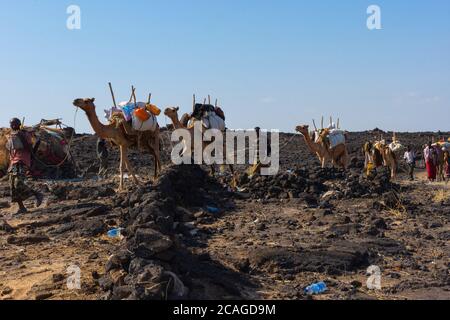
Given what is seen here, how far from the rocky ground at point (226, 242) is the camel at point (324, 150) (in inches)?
185

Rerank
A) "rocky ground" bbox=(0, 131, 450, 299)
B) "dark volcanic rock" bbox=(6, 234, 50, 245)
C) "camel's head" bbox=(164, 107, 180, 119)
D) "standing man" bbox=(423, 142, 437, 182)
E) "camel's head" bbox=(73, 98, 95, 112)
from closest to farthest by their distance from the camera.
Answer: "rocky ground" bbox=(0, 131, 450, 299)
"dark volcanic rock" bbox=(6, 234, 50, 245)
"camel's head" bbox=(73, 98, 95, 112)
"camel's head" bbox=(164, 107, 180, 119)
"standing man" bbox=(423, 142, 437, 182)

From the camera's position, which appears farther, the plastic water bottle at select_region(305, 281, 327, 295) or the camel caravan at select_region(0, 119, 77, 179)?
the camel caravan at select_region(0, 119, 77, 179)

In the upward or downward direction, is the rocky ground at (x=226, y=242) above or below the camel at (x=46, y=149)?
below

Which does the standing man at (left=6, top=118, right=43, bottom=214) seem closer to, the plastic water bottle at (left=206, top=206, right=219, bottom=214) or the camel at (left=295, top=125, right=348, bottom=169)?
the plastic water bottle at (left=206, top=206, right=219, bottom=214)

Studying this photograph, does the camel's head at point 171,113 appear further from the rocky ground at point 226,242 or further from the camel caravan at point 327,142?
the camel caravan at point 327,142

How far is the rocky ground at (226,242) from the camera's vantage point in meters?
6.65

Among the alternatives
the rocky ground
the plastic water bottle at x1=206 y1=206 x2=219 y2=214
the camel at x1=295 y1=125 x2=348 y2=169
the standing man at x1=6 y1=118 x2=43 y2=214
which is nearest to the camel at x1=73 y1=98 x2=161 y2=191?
the rocky ground

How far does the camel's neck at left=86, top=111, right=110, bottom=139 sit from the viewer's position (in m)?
15.0

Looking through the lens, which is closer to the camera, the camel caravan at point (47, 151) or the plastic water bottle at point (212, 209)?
the plastic water bottle at point (212, 209)

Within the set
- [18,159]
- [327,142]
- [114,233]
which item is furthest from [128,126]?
[327,142]

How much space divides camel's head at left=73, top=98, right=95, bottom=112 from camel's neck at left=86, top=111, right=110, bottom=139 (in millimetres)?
107

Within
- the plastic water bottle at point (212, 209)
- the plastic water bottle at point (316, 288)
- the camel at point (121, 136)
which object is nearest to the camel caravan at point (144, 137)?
the camel at point (121, 136)
